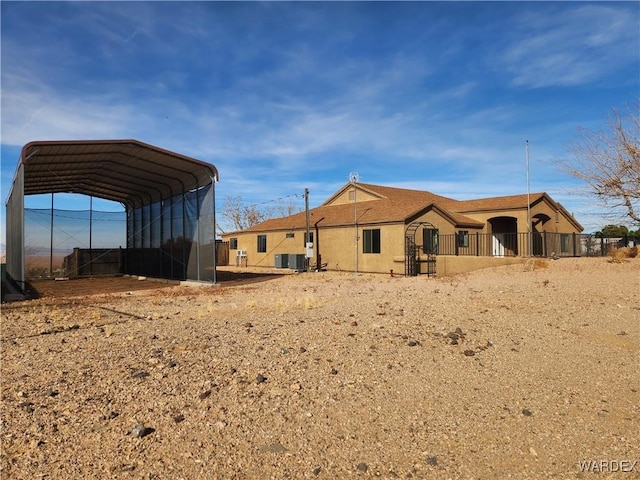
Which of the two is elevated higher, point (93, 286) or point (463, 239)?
point (463, 239)

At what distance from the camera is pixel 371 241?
80.1 feet

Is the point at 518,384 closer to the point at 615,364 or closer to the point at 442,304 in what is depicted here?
the point at 615,364

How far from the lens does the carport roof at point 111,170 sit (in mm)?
15656

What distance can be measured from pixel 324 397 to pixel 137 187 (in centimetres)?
2168

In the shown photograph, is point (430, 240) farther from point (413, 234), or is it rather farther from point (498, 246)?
point (498, 246)

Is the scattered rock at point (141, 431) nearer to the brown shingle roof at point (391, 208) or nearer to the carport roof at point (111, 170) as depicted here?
the carport roof at point (111, 170)

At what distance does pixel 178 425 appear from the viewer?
12.6 ft

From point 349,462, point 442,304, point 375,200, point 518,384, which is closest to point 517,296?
point 442,304

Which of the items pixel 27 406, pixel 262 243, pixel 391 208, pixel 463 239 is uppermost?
pixel 391 208

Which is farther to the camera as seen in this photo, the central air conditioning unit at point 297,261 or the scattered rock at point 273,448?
the central air conditioning unit at point 297,261

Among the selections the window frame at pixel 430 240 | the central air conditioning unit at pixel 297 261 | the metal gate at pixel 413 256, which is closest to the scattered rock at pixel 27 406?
the metal gate at pixel 413 256

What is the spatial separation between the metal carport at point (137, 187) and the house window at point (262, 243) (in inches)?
377

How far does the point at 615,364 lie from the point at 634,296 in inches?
233

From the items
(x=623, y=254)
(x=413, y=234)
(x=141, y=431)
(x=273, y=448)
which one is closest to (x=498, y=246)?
(x=413, y=234)
